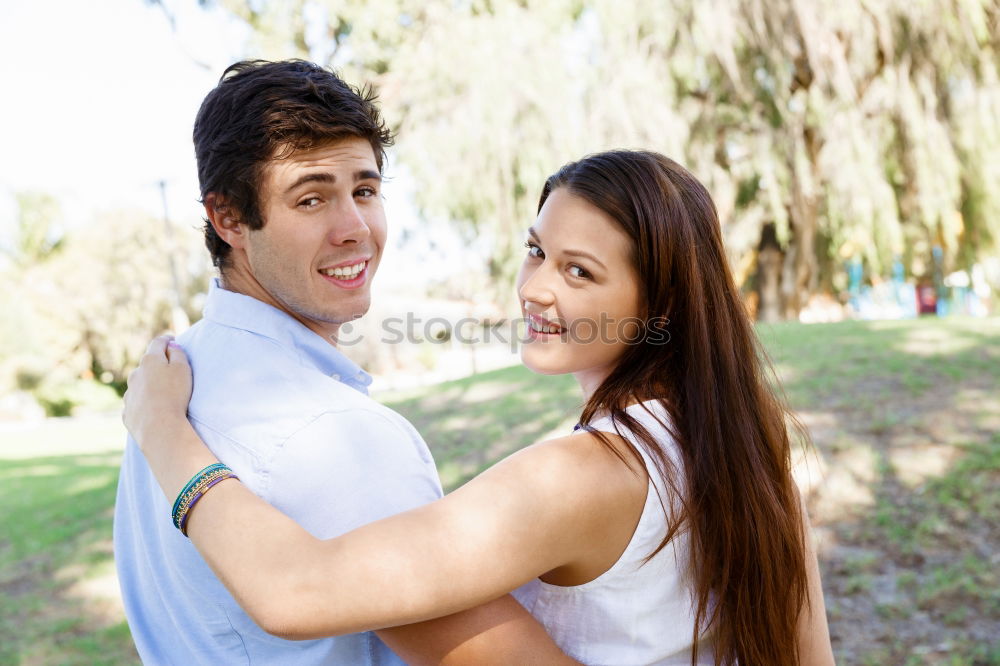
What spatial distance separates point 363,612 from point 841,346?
673 centimetres

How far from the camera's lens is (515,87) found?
10.0 metres

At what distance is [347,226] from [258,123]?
0.27 m

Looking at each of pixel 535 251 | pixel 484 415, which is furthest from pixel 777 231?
pixel 535 251

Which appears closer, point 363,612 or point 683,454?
point 363,612

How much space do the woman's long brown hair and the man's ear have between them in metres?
0.68

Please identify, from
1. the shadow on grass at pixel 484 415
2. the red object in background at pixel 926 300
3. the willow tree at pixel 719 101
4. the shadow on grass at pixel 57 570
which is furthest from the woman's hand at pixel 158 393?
the red object in background at pixel 926 300

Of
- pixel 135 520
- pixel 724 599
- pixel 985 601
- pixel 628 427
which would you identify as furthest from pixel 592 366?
pixel 985 601

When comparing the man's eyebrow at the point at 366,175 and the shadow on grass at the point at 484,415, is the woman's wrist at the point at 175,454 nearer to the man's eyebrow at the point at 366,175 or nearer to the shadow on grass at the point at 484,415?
the man's eyebrow at the point at 366,175

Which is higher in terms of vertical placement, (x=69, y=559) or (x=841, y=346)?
(x=841, y=346)

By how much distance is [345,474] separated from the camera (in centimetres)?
121

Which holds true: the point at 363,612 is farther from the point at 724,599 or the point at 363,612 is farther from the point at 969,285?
the point at 969,285

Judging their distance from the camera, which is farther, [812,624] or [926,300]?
[926,300]

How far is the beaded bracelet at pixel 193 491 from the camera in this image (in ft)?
4.05

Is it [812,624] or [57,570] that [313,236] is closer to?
[812,624]
